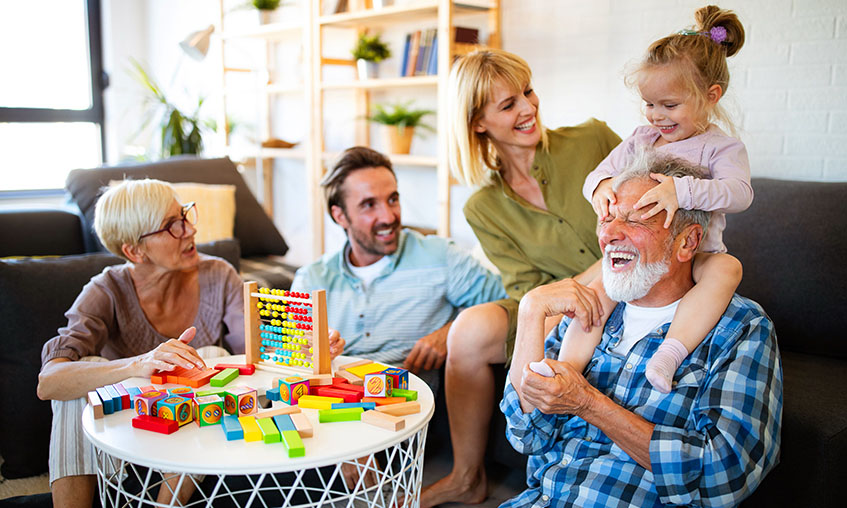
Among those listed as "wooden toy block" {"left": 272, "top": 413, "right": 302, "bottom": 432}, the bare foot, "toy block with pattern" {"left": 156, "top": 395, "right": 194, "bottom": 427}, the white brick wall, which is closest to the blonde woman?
the bare foot

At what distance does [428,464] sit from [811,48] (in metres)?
2.02

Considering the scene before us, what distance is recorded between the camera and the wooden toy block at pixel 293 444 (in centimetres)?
138

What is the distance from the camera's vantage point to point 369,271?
2482 millimetres

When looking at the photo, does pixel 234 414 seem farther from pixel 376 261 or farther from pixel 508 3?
pixel 508 3

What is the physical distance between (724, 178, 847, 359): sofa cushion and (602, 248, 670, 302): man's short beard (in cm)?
98

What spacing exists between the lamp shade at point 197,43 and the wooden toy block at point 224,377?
3.47m

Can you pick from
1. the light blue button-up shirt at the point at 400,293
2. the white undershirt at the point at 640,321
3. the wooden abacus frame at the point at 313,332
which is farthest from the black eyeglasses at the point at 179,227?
the white undershirt at the point at 640,321

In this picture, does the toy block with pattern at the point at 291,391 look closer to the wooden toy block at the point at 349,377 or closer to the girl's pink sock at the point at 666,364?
the wooden toy block at the point at 349,377

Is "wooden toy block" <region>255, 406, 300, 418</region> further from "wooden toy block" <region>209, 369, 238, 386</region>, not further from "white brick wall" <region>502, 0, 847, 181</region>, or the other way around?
"white brick wall" <region>502, 0, 847, 181</region>

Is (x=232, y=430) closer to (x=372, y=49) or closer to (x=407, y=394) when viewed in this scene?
(x=407, y=394)

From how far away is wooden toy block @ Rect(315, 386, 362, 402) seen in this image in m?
1.64

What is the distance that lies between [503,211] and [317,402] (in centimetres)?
104

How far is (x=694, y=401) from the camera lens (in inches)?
59.0

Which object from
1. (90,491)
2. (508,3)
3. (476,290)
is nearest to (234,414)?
(90,491)
